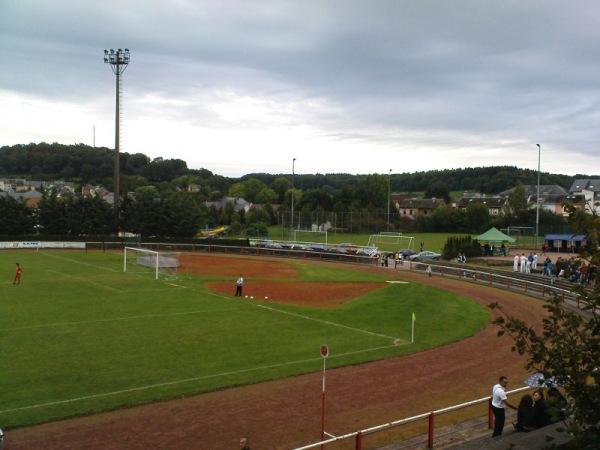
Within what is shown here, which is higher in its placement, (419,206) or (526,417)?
(419,206)

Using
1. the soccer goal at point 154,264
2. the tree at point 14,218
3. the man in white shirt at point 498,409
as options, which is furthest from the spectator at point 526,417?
the tree at point 14,218

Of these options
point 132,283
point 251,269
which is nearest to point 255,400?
point 132,283

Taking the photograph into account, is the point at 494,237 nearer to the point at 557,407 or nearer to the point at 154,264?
the point at 154,264

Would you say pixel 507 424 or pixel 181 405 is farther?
pixel 181 405

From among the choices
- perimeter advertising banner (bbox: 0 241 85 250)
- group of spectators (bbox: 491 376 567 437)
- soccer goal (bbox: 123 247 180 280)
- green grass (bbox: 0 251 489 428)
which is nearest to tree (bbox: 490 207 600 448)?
group of spectators (bbox: 491 376 567 437)

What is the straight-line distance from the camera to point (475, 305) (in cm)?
3244

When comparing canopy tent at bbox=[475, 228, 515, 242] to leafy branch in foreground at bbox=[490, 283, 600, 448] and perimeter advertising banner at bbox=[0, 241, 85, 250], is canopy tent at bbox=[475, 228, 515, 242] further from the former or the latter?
leafy branch in foreground at bbox=[490, 283, 600, 448]

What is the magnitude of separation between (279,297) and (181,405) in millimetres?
18574

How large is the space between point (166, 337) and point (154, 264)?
2430cm

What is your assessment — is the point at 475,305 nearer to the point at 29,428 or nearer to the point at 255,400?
the point at 255,400

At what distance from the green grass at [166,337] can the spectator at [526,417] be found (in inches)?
310

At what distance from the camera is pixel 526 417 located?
38.9 feet

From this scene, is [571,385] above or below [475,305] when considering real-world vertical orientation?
above

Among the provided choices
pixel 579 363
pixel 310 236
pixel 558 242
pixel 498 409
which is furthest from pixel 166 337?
pixel 310 236
